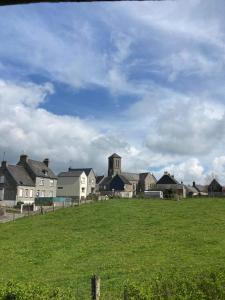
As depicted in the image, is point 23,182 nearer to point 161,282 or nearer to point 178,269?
point 178,269

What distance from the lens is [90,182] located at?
125 m

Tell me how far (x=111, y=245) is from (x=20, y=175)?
2408 inches

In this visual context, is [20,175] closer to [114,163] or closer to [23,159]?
[23,159]

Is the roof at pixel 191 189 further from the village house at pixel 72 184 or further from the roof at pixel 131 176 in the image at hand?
the village house at pixel 72 184

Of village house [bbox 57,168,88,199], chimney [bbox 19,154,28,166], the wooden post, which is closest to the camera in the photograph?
the wooden post

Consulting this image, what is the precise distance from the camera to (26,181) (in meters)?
94.1

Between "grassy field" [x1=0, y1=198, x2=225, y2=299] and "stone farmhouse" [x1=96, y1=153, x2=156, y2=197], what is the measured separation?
83007 millimetres

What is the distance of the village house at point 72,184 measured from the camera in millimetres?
118500

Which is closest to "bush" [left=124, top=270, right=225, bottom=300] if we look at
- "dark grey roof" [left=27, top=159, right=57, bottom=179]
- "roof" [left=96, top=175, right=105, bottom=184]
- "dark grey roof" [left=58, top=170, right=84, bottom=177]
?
"dark grey roof" [left=27, top=159, right=57, bottom=179]

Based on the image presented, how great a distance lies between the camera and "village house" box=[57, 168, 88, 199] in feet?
389

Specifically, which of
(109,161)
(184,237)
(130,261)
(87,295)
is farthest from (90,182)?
(87,295)

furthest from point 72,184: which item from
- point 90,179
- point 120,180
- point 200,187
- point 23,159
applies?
point 200,187

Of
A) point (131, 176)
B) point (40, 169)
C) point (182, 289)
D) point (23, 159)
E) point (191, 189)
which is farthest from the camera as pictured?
point (131, 176)

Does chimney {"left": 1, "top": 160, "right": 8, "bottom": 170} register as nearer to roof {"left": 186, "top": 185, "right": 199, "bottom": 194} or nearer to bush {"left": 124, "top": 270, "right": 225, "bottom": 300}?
roof {"left": 186, "top": 185, "right": 199, "bottom": 194}
